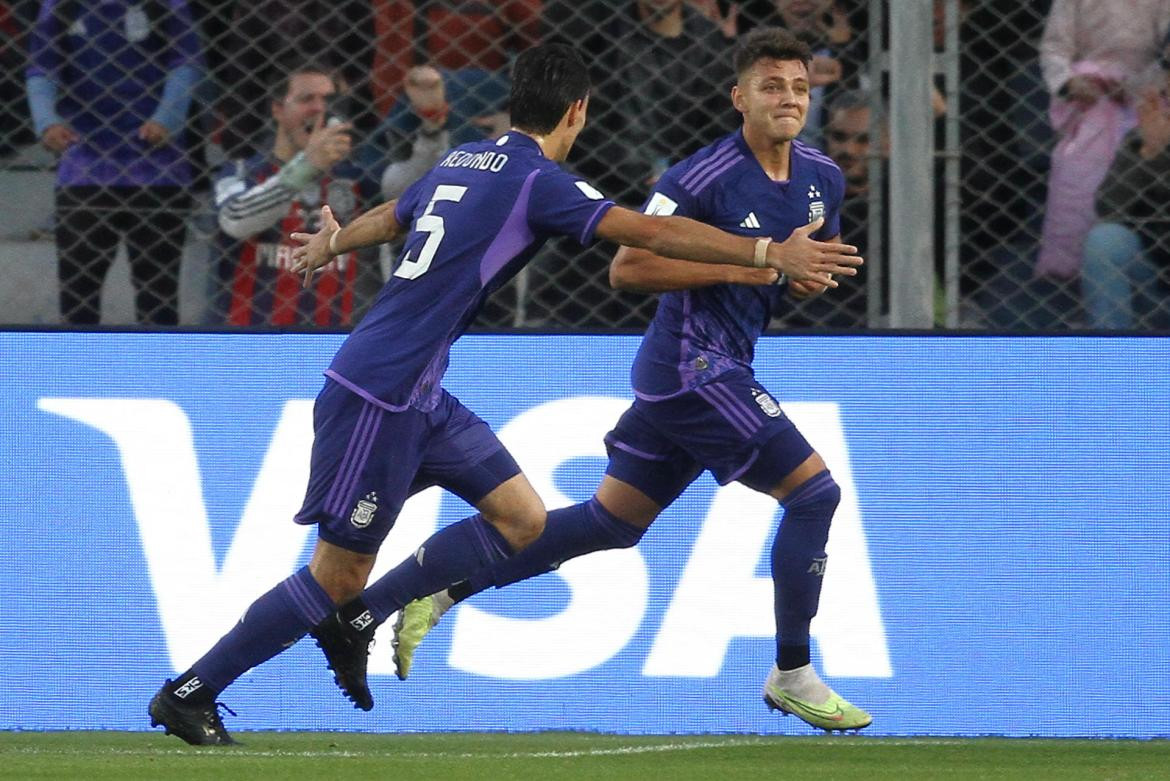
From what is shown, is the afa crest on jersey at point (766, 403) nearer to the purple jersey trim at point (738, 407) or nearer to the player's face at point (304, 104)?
the purple jersey trim at point (738, 407)

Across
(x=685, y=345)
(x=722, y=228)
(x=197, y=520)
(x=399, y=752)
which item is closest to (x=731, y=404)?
(x=685, y=345)

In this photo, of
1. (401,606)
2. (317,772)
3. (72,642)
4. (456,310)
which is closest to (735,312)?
(456,310)

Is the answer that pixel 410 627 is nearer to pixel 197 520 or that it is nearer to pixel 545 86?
pixel 197 520

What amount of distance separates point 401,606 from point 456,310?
0.93 meters

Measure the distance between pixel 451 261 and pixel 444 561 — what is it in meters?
0.95

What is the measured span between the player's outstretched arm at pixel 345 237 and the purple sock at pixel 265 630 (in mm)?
888

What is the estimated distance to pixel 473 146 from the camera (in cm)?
545

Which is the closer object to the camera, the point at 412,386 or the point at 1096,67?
the point at 412,386

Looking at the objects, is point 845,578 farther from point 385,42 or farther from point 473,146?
point 385,42

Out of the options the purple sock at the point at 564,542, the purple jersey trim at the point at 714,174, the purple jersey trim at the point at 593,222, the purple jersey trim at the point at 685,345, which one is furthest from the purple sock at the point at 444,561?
the purple jersey trim at the point at 714,174

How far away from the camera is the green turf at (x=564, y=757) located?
501 cm

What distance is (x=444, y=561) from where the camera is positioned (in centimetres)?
578

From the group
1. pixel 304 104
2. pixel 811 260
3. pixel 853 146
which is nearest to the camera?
pixel 811 260

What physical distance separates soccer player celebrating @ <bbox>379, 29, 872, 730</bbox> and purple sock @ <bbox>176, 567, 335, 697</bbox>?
291 mm
